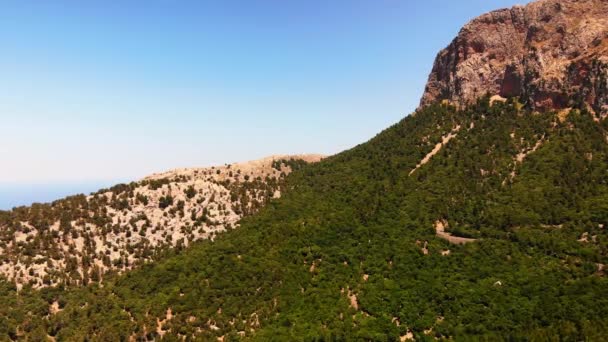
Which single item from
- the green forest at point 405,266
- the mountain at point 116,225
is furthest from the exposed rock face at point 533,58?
the mountain at point 116,225

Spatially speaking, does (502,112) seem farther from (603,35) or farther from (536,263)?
(536,263)

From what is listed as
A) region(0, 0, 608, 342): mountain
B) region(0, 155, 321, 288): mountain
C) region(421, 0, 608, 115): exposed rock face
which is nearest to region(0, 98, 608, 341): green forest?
region(0, 0, 608, 342): mountain

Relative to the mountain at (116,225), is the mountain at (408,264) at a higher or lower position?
lower

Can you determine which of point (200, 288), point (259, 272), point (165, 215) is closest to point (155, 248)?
point (165, 215)

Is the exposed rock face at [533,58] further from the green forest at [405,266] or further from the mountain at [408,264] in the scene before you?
the green forest at [405,266]

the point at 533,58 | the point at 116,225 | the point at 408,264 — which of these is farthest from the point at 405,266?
the point at 533,58

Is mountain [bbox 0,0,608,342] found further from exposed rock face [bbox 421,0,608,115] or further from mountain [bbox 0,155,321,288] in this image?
mountain [bbox 0,155,321,288]

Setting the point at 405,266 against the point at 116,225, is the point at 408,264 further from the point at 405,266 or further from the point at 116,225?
the point at 116,225
